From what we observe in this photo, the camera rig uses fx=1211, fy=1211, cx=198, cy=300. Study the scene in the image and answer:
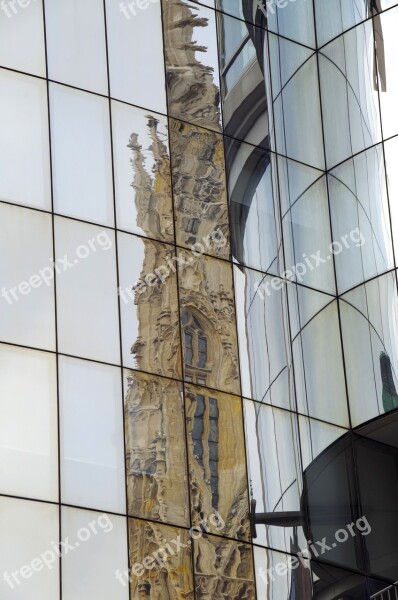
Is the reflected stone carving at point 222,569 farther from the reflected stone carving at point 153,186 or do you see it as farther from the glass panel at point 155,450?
the reflected stone carving at point 153,186

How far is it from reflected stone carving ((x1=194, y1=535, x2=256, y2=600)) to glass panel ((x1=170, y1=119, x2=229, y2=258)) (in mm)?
4752

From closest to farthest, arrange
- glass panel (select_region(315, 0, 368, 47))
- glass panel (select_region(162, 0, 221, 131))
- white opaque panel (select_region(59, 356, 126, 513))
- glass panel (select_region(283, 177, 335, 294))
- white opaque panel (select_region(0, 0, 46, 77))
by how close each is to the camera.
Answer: white opaque panel (select_region(59, 356, 126, 513)) → white opaque panel (select_region(0, 0, 46, 77)) → glass panel (select_region(162, 0, 221, 131)) → glass panel (select_region(283, 177, 335, 294)) → glass panel (select_region(315, 0, 368, 47))

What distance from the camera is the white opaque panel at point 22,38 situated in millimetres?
18297

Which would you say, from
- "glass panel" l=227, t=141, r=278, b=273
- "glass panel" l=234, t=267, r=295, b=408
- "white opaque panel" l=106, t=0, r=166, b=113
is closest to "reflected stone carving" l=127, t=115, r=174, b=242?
"white opaque panel" l=106, t=0, r=166, b=113

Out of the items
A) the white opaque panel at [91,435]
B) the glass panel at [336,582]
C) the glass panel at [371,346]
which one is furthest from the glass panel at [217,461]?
the glass panel at [371,346]

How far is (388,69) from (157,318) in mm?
6006

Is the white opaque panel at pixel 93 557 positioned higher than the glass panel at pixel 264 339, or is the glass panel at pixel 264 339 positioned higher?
the glass panel at pixel 264 339

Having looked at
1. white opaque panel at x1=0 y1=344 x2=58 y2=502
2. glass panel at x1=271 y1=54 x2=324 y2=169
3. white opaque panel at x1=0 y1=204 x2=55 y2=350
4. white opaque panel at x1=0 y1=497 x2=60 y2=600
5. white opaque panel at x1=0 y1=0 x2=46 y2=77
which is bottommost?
white opaque panel at x1=0 y1=497 x2=60 y2=600

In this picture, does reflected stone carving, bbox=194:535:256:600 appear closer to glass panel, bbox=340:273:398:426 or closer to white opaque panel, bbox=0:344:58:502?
white opaque panel, bbox=0:344:58:502

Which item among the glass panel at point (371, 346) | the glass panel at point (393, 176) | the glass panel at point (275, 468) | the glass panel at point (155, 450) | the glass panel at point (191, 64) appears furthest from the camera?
the glass panel at point (191, 64)

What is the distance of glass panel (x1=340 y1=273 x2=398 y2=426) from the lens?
19.5 meters

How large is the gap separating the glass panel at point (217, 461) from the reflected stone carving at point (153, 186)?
2.64 m

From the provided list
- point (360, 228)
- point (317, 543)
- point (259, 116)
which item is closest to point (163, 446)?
point (317, 543)

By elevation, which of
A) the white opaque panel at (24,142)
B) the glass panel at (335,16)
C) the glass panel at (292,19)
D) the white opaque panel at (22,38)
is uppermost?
the glass panel at (292,19)
